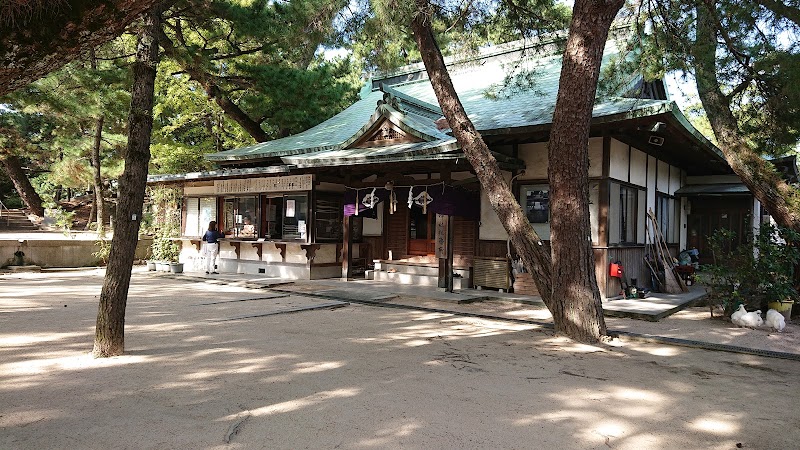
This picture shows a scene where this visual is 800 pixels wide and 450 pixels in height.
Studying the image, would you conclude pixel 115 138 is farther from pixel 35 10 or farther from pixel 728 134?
pixel 728 134

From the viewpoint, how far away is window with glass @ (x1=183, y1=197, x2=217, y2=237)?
15789 millimetres

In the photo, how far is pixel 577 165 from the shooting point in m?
6.43

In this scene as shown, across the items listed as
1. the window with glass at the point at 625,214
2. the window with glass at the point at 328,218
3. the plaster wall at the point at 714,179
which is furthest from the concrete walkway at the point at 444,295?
the plaster wall at the point at 714,179

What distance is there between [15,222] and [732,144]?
111 feet

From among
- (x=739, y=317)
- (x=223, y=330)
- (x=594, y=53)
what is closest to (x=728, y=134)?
(x=739, y=317)

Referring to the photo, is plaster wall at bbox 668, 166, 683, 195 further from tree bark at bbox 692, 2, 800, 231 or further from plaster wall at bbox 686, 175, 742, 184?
tree bark at bbox 692, 2, 800, 231

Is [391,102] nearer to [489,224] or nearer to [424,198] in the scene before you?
[424,198]

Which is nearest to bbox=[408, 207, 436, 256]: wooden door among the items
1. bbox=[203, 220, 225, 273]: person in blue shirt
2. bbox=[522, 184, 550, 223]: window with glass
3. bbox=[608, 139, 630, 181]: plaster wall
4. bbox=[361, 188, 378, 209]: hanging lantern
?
bbox=[361, 188, 378, 209]: hanging lantern

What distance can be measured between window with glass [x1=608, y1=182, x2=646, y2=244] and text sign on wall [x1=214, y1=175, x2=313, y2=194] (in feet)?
24.8

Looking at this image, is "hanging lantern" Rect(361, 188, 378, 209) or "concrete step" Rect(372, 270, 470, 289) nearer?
"concrete step" Rect(372, 270, 470, 289)

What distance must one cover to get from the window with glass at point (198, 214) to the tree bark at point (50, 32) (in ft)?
42.7

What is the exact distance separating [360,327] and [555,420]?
3997 mm

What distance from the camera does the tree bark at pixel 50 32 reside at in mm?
2820

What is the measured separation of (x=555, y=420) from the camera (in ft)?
12.3
